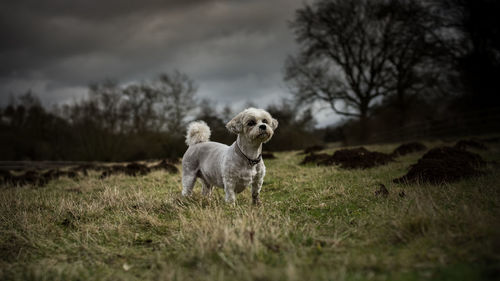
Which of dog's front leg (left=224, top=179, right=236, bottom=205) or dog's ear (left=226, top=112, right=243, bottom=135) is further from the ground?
dog's ear (left=226, top=112, right=243, bottom=135)

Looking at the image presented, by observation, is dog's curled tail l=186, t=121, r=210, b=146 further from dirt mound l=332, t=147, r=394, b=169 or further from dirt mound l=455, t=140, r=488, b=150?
dirt mound l=455, t=140, r=488, b=150

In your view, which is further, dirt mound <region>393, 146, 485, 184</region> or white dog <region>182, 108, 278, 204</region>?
dirt mound <region>393, 146, 485, 184</region>

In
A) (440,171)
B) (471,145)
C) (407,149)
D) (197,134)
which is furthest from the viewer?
(407,149)

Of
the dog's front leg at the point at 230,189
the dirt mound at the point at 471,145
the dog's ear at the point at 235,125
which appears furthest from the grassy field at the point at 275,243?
the dirt mound at the point at 471,145

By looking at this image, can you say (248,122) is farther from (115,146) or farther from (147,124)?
(147,124)

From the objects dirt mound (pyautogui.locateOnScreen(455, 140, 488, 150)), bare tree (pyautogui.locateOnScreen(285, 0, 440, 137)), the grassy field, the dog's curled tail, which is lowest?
the grassy field

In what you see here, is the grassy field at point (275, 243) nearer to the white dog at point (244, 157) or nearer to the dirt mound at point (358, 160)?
the white dog at point (244, 157)

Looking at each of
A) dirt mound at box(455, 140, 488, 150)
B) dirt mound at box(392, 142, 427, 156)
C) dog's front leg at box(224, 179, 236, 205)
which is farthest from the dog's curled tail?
dirt mound at box(455, 140, 488, 150)

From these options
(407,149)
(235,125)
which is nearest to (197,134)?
(235,125)

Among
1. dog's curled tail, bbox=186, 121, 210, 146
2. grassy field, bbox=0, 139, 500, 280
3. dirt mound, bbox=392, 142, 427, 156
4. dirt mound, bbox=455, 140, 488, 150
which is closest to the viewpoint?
grassy field, bbox=0, 139, 500, 280

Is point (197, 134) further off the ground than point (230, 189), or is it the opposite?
point (197, 134)

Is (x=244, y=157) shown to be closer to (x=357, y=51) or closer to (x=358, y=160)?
(x=358, y=160)

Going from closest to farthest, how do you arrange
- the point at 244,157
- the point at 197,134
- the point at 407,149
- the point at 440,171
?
1. the point at 244,157
2. the point at 440,171
3. the point at 197,134
4. the point at 407,149

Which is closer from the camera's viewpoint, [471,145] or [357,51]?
[471,145]
